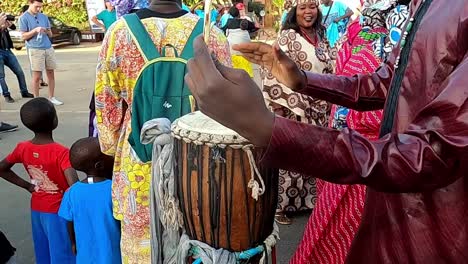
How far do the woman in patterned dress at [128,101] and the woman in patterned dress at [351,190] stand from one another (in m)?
0.71

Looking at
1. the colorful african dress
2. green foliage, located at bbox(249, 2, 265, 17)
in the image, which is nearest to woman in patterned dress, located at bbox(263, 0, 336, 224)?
the colorful african dress

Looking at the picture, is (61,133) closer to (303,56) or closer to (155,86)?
(303,56)

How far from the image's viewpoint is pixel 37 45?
7.67 m

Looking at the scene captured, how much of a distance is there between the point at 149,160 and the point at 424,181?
1.48m

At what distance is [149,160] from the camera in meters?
2.26

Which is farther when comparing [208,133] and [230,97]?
[208,133]

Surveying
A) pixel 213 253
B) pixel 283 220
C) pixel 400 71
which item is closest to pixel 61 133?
pixel 283 220

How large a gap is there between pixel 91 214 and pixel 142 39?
3.14 feet

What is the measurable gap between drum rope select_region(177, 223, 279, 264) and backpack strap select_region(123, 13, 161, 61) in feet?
2.63

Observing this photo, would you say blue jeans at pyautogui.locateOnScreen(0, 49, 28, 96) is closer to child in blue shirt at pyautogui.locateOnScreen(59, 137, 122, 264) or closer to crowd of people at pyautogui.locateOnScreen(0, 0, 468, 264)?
crowd of people at pyautogui.locateOnScreen(0, 0, 468, 264)

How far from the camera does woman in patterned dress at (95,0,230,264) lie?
222 centimetres

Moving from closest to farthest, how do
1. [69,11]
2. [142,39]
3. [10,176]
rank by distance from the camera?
[142,39] < [10,176] < [69,11]

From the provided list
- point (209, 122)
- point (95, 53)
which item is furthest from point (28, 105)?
point (95, 53)

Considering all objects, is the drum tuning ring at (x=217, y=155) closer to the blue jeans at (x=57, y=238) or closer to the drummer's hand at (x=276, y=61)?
the drummer's hand at (x=276, y=61)
